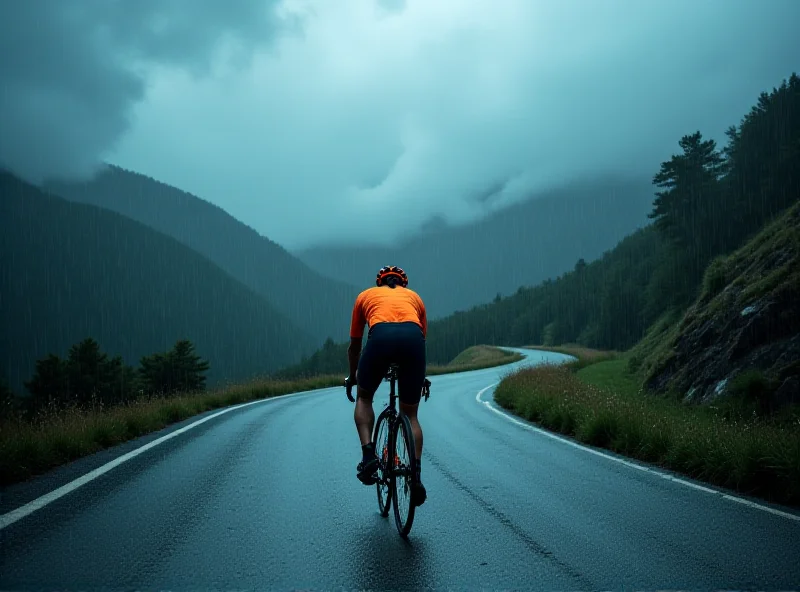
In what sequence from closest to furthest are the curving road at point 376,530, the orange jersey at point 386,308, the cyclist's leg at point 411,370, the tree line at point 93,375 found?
the curving road at point 376,530, the cyclist's leg at point 411,370, the orange jersey at point 386,308, the tree line at point 93,375

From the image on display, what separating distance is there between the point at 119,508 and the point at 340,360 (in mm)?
130222

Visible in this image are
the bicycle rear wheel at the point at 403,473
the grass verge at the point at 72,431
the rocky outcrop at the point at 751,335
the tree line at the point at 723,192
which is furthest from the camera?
the tree line at the point at 723,192

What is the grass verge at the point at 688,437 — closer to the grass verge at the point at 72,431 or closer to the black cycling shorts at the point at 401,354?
the black cycling shorts at the point at 401,354

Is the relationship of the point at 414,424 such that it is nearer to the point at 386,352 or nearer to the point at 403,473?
the point at 403,473

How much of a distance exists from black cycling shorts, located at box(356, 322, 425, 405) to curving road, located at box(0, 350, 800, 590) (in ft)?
3.78

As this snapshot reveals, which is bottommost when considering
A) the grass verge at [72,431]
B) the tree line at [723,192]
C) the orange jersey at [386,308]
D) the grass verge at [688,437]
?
the grass verge at [688,437]

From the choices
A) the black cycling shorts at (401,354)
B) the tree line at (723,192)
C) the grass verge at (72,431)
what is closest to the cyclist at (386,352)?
the black cycling shorts at (401,354)

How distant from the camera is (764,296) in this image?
12477 millimetres

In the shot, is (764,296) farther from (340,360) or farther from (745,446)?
(340,360)

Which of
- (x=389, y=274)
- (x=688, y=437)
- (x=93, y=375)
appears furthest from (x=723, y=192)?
(x=93, y=375)

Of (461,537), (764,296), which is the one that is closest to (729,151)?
(764,296)

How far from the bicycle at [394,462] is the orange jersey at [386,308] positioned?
16.4 inches

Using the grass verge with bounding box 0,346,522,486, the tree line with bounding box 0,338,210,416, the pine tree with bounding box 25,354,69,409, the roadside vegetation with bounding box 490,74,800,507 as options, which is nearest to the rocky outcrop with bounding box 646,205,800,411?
the roadside vegetation with bounding box 490,74,800,507

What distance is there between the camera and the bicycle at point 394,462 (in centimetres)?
439
